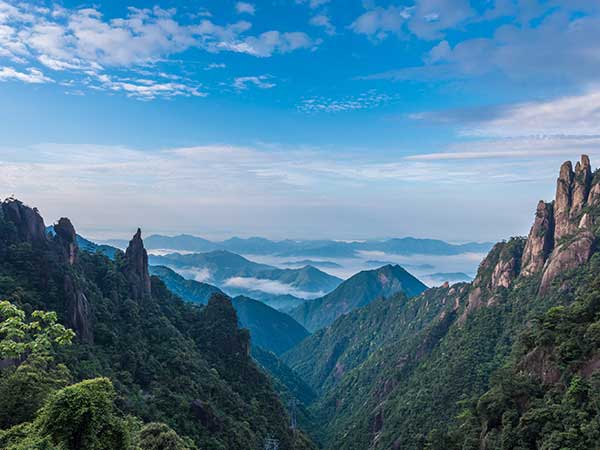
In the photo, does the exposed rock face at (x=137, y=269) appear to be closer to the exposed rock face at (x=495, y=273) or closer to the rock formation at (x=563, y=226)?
the exposed rock face at (x=495, y=273)

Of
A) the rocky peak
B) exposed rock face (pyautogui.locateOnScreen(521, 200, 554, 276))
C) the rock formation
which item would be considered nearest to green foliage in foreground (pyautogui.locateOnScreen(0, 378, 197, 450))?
the rocky peak

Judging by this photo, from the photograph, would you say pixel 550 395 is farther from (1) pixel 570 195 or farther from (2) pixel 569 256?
(1) pixel 570 195

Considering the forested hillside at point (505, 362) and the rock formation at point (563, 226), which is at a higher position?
the rock formation at point (563, 226)

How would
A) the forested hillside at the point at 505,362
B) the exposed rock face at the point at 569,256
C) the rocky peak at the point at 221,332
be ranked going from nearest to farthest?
the forested hillside at the point at 505,362 → the exposed rock face at the point at 569,256 → the rocky peak at the point at 221,332

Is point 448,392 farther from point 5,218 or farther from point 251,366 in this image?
point 5,218

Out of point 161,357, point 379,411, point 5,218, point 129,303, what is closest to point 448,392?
point 379,411

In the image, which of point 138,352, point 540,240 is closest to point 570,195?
point 540,240

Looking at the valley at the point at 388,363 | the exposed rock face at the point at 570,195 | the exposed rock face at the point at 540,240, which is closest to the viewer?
the valley at the point at 388,363

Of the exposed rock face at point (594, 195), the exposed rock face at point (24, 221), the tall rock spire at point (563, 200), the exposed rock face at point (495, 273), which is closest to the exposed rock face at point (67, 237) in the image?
the exposed rock face at point (24, 221)
